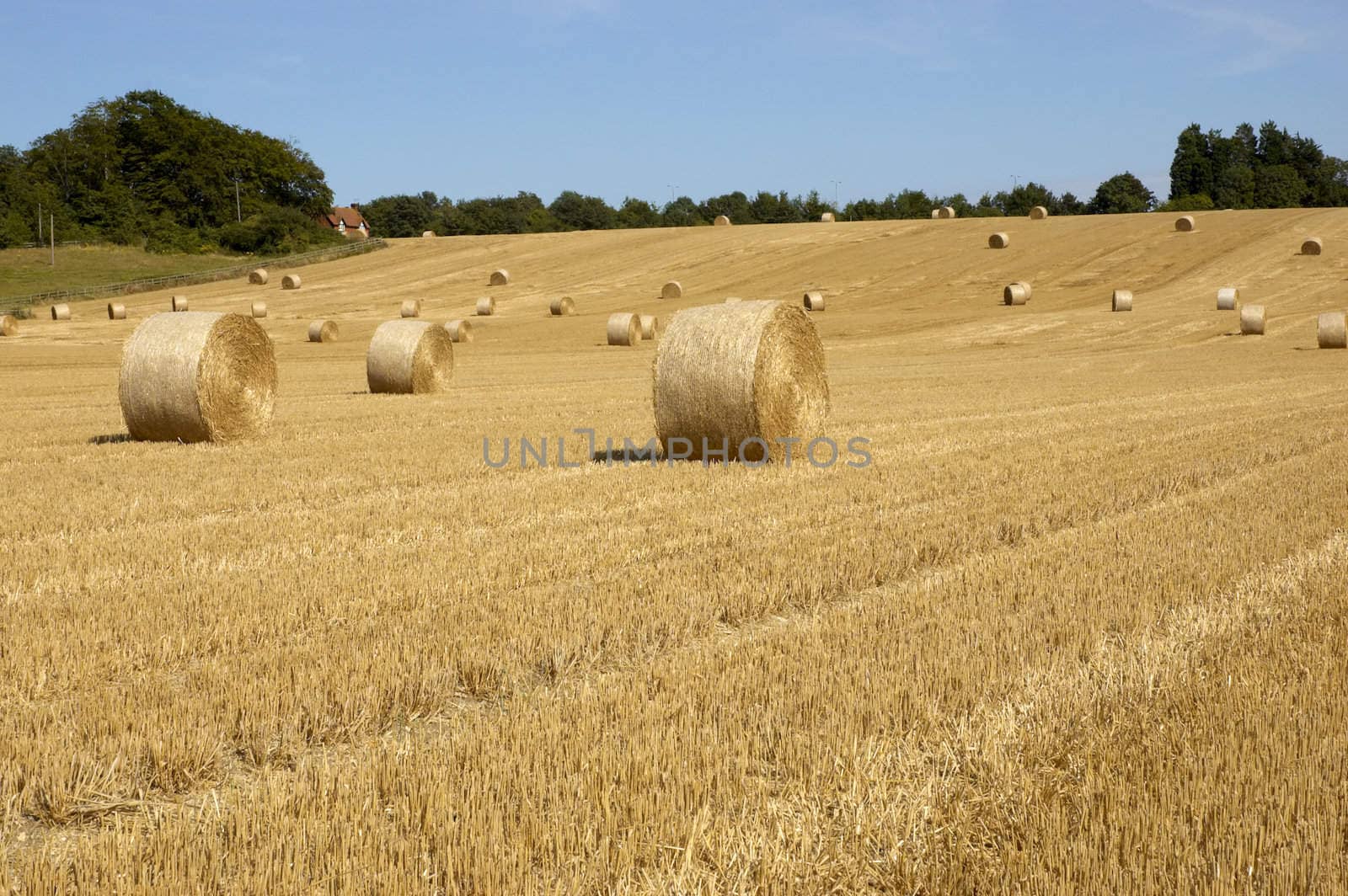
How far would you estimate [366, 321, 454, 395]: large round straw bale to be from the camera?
64.1 feet

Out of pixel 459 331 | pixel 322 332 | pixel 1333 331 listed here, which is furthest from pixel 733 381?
pixel 322 332

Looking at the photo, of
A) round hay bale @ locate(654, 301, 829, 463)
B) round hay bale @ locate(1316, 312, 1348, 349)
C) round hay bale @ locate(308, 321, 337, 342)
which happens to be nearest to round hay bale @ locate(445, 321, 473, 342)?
round hay bale @ locate(308, 321, 337, 342)

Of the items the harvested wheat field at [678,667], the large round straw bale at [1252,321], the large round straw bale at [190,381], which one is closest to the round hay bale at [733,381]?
the harvested wheat field at [678,667]

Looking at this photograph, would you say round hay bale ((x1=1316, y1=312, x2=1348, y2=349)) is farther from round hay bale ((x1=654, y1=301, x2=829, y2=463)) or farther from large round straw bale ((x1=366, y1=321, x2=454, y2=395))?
round hay bale ((x1=654, y1=301, x2=829, y2=463))

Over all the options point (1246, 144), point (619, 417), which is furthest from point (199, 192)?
point (1246, 144)

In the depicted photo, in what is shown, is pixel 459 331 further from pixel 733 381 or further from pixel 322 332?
pixel 733 381

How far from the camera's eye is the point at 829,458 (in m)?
11.3

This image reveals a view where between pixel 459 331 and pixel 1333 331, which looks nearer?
pixel 1333 331

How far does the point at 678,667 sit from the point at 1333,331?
1078 inches

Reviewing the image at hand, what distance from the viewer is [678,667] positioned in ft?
15.4

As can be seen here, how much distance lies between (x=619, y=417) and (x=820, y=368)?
406 cm

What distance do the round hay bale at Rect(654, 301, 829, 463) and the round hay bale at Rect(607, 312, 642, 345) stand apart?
21.1 meters

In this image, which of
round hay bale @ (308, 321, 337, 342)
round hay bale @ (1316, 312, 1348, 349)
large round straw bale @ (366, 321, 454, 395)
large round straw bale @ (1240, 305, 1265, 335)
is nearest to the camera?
large round straw bale @ (366, 321, 454, 395)

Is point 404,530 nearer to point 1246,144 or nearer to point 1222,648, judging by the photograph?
point 1222,648
